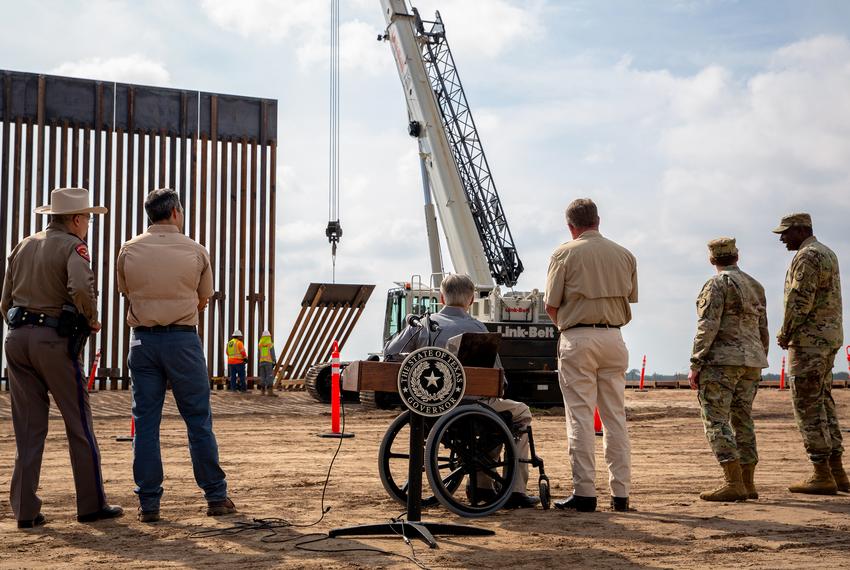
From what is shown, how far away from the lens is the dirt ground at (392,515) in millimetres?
4395

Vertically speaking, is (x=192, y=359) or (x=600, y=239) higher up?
(x=600, y=239)

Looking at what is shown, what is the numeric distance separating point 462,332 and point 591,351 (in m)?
0.71

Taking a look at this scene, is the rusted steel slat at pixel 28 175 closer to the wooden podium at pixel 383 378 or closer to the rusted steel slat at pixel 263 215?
the rusted steel slat at pixel 263 215

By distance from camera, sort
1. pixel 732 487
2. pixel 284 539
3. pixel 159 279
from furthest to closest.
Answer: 1. pixel 732 487
2. pixel 159 279
3. pixel 284 539

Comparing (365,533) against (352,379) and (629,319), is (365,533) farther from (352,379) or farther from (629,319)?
(629,319)

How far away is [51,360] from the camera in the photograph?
531 cm

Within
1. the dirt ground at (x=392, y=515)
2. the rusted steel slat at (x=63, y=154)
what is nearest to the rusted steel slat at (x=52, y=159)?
the rusted steel slat at (x=63, y=154)

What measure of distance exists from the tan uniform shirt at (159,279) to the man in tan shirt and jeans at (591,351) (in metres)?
1.95

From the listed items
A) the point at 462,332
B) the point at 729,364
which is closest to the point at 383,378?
the point at 462,332

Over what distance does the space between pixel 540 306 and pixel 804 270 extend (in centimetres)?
1055

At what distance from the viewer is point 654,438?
11.4m

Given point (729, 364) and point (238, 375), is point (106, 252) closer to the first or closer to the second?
point (238, 375)

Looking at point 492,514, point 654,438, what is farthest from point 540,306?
point 492,514

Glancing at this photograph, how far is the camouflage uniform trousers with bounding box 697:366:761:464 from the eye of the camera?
6.09 meters
